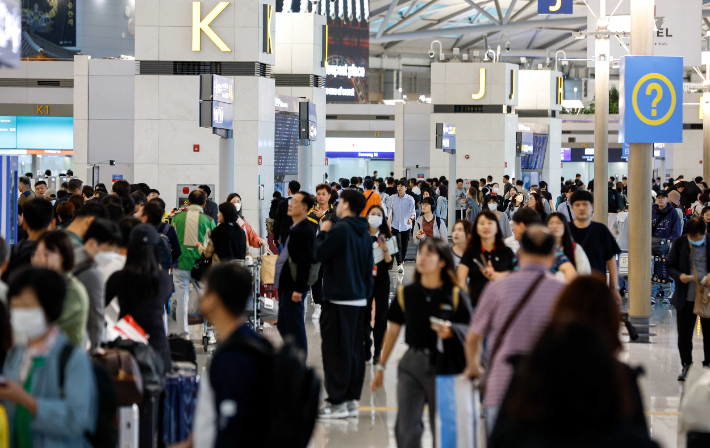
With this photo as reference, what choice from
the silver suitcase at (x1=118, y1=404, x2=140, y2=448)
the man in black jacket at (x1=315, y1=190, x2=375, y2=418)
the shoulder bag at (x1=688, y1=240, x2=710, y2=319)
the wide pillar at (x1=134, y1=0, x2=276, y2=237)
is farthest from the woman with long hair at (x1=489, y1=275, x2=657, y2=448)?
the wide pillar at (x1=134, y1=0, x2=276, y2=237)

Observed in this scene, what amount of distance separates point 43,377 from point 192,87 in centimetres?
1280

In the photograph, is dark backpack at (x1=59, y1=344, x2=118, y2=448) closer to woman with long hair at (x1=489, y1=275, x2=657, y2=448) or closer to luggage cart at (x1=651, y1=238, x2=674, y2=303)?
woman with long hair at (x1=489, y1=275, x2=657, y2=448)

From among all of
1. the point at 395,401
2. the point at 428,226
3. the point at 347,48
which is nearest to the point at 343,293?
the point at 395,401

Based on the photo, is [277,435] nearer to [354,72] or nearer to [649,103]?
[649,103]

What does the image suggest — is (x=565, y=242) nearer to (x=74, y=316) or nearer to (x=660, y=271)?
(x=74, y=316)

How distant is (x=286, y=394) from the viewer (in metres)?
2.85

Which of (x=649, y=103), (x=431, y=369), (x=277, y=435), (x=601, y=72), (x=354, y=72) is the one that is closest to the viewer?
(x=277, y=435)

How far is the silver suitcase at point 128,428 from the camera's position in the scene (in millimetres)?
4375

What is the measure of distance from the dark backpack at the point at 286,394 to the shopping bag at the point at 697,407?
1944 mm

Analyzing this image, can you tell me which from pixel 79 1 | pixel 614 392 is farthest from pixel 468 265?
pixel 79 1

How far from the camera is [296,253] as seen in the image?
7.12 metres

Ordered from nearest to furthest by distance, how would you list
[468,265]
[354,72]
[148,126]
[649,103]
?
[468,265], [649,103], [148,126], [354,72]

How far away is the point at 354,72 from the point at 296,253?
40.8 m

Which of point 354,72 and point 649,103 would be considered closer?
point 649,103
